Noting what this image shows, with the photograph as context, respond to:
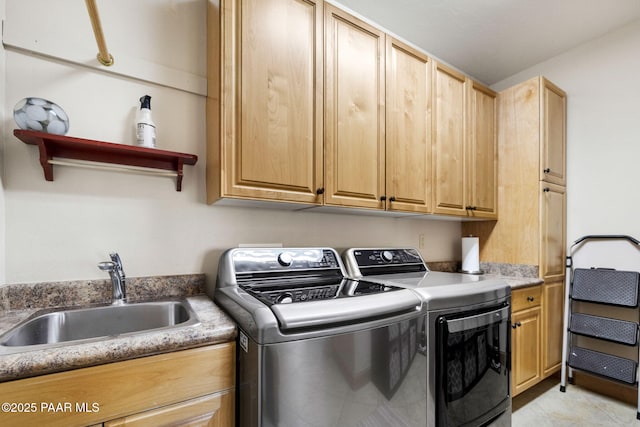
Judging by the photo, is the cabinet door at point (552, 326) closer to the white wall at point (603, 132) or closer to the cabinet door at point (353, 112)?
the white wall at point (603, 132)

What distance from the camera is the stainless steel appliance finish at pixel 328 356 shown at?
87 centimetres

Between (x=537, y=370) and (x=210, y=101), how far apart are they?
2851 millimetres

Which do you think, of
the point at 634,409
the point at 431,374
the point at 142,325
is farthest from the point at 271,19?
the point at 634,409

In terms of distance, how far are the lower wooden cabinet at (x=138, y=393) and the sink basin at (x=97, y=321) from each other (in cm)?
15

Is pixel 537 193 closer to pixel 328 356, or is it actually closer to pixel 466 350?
pixel 466 350

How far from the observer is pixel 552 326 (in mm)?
2277

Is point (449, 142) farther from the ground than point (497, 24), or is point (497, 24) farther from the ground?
point (497, 24)

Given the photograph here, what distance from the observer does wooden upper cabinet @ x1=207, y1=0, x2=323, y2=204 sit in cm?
127

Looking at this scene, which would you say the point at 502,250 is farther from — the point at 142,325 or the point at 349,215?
the point at 142,325

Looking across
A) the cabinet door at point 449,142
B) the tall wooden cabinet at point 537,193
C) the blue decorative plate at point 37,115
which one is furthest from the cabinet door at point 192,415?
the tall wooden cabinet at point 537,193

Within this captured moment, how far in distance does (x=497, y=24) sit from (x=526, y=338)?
2263 millimetres

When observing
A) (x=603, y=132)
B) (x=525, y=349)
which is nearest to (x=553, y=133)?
(x=603, y=132)

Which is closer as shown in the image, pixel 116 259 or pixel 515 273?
pixel 116 259

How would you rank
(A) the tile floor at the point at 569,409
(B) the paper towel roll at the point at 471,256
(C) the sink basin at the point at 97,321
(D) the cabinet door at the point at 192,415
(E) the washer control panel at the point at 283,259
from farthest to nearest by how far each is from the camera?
(B) the paper towel roll at the point at 471,256 < (A) the tile floor at the point at 569,409 < (E) the washer control panel at the point at 283,259 < (C) the sink basin at the point at 97,321 < (D) the cabinet door at the point at 192,415
